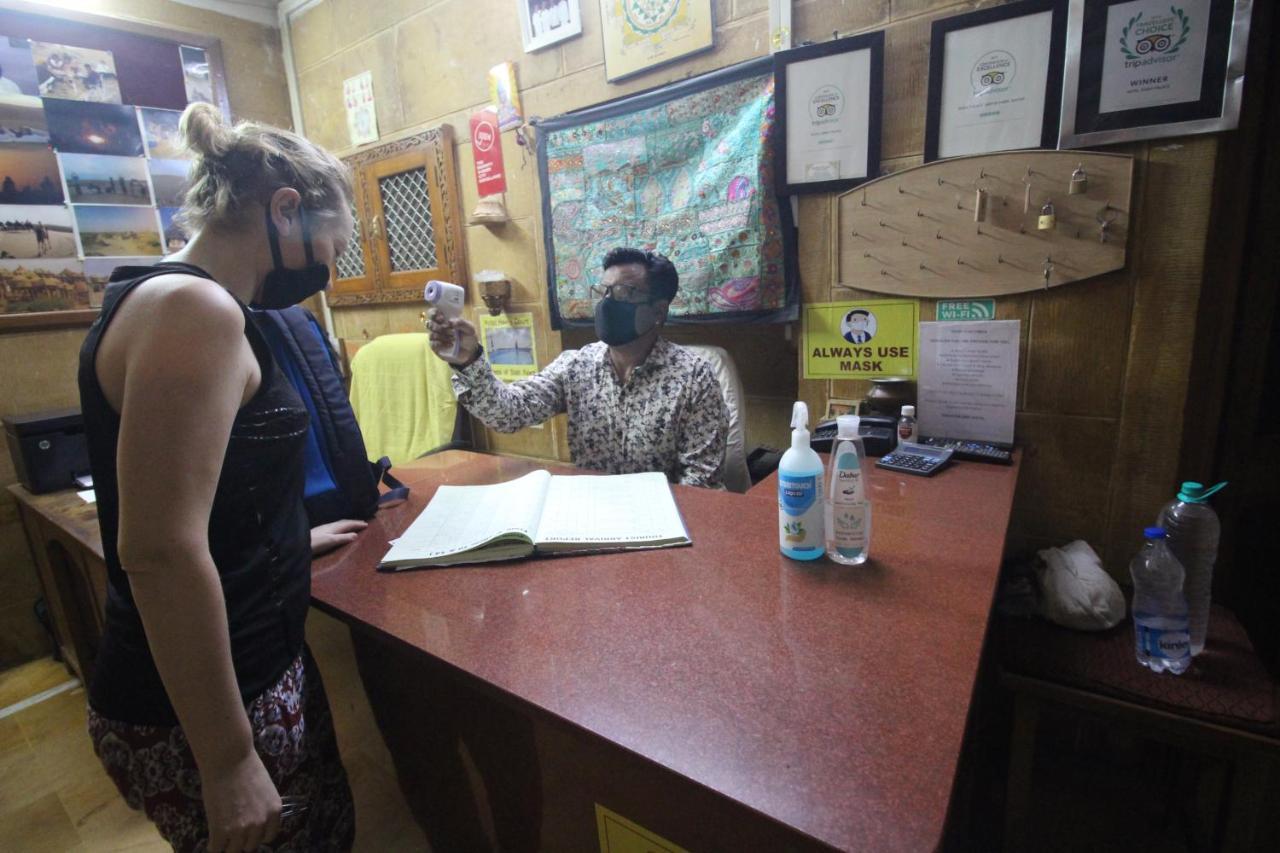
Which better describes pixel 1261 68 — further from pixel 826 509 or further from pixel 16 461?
pixel 16 461

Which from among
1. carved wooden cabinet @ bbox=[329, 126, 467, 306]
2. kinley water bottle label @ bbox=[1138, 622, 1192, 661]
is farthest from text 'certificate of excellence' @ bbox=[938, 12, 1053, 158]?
carved wooden cabinet @ bbox=[329, 126, 467, 306]

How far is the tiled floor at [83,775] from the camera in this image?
1186 mm

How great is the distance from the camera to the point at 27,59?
2311 mm

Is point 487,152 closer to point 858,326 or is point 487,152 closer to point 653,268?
point 653,268

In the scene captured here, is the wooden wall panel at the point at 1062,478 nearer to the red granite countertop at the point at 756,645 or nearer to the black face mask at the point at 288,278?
the red granite countertop at the point at 756,645

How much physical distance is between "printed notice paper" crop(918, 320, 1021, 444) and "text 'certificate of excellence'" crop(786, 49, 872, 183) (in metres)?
0.50

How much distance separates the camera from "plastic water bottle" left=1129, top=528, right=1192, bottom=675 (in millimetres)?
1125

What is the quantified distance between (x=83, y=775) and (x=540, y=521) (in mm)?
1902

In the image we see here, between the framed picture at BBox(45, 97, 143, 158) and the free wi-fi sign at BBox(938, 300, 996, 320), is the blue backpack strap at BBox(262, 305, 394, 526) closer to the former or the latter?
the free wi-fi sign at BBox(938, 300, 996, 320)

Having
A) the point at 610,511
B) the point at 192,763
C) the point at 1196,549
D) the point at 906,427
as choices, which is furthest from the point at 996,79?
the point at 192,763

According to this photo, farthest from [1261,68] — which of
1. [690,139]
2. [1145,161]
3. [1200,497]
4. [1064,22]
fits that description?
[690,139]

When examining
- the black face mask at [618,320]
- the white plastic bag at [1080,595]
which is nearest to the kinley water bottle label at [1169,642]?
the white plastic bag at [1080,595]

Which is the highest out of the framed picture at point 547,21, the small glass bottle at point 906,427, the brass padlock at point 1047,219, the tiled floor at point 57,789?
the framed picture at point 547,21

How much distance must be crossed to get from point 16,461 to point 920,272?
3103 mm
